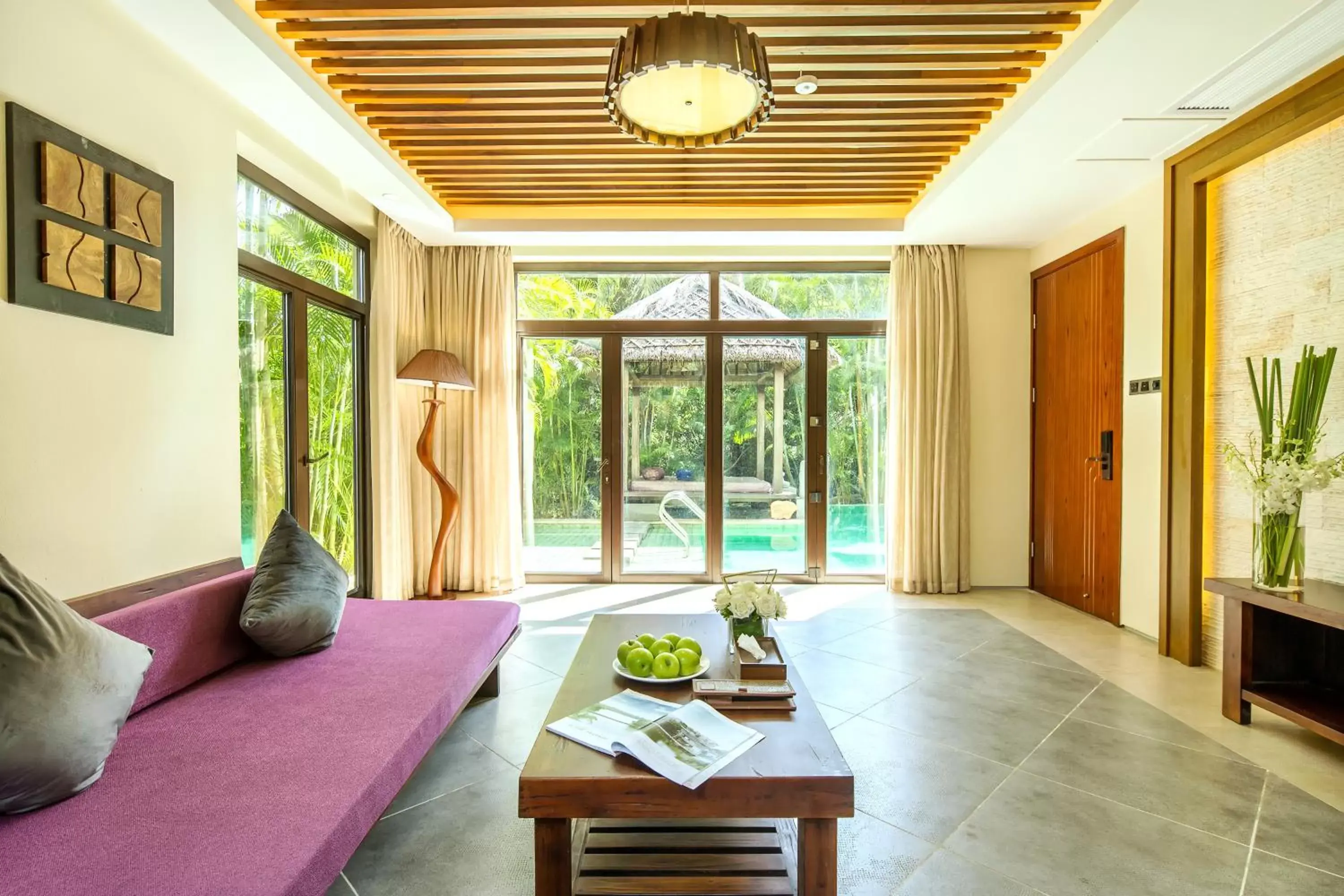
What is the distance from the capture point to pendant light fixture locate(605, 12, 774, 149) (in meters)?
1.68

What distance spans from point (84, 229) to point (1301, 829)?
4220mm

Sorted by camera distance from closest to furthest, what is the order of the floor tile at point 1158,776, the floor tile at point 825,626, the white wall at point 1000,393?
the floor tile at point 1158,776, the floor tile at point 825,626, the white wall at point 1000,393

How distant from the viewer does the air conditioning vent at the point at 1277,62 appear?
2203mm

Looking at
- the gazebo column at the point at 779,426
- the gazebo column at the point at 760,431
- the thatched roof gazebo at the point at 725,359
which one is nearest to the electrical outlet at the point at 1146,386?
the thatched roof gazebo at the point at 725,359

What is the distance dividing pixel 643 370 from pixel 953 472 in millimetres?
2516

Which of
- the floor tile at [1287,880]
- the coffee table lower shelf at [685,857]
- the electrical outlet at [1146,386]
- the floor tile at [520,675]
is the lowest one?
the floor tile at [520,675]

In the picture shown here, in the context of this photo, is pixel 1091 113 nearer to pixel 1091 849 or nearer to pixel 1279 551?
pixel 1279 551

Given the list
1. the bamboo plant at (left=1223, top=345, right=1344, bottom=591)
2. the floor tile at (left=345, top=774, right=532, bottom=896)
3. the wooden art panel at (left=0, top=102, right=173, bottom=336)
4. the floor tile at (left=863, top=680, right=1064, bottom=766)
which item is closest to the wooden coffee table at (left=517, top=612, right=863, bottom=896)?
the floor tile at (left=345, top=774, right=532, bottom=896)

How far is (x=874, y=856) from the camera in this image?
1719 mm

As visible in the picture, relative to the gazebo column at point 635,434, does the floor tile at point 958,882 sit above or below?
below

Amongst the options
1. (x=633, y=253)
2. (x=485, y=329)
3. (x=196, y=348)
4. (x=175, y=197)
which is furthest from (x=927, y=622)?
(x=175, y=197)

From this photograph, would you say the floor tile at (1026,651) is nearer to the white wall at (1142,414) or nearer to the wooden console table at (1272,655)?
the wooden console table at (1272,655)

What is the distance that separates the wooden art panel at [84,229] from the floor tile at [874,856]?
2.83 metres

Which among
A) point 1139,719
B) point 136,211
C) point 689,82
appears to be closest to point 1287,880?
point 1139,719
